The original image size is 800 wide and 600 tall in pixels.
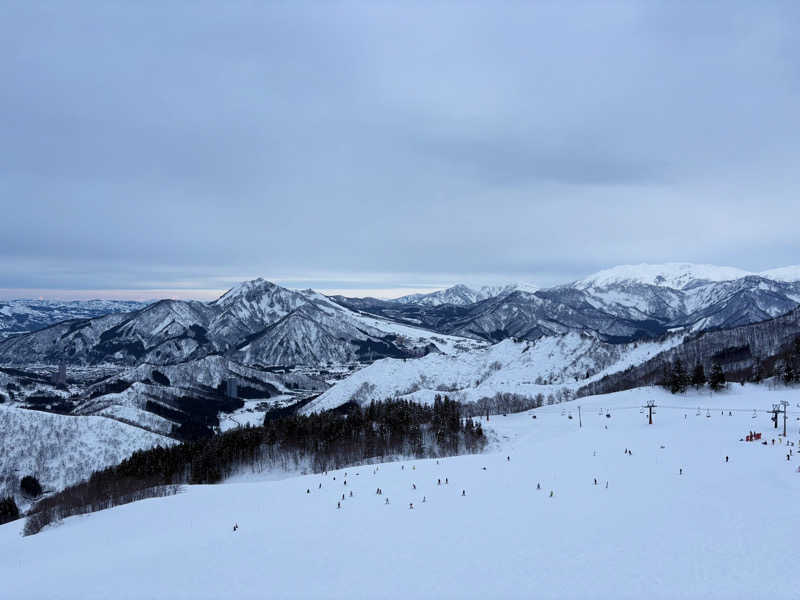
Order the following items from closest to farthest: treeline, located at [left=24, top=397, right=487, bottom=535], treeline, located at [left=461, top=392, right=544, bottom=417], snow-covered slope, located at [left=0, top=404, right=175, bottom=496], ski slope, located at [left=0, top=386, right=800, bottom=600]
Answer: ski slope, located at [left=0, top=386, right=800, bottom=600] → treeline, located at [left=24, top=397, right=487, bottom=535] → snow-covered slope, located at [left=0, top=404, right=175, bottom=496] → treeline, located at [left=461, top=392, right=544, bottom=417]

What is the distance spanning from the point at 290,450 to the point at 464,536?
75533 mm

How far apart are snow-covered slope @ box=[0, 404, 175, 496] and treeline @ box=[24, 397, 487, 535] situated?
44909 millimetres

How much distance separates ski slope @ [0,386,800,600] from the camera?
2212cm

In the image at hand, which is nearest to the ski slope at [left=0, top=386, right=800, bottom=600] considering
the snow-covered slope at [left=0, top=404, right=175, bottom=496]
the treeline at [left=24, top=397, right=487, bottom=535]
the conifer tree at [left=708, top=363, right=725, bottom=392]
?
the treeline at [left=24, top=397, right=487, bottom=535]

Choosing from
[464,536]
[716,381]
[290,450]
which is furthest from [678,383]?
[464,536]

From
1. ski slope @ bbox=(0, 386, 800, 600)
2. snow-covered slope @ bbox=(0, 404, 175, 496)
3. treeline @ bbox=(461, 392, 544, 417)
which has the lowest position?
snow-covered slope @ bbox=(0, 404, 175, 496)

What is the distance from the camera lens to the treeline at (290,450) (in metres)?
89.4

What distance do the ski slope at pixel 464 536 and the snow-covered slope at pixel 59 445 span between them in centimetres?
10284

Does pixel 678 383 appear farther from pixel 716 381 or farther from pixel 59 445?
pixel 59 445

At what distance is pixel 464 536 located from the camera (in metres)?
28.3

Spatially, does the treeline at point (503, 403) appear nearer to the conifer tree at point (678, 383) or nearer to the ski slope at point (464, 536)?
the conifer tree at point (678, 383)

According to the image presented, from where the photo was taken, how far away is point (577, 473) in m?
43.9

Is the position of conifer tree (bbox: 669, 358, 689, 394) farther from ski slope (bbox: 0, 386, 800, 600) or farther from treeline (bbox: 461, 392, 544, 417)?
treeline (bbox: 461, 392, 544, 417)

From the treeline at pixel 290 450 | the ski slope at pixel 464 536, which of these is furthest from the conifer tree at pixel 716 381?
the ski slope at pixel 464 536
